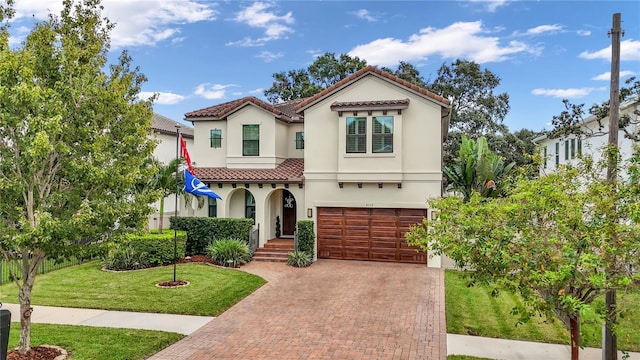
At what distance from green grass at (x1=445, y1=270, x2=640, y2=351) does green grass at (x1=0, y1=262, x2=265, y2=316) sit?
650 centimetres

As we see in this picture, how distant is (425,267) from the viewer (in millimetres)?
17281

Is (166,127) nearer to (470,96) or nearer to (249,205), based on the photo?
(249,205)

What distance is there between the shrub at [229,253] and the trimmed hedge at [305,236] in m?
2.45

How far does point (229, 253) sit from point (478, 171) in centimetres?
1309

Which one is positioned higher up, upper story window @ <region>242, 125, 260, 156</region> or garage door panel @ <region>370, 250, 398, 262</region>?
upper story window @ <region>242, 125, 260, 156</region>

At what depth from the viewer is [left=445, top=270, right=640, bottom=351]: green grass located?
9.11m

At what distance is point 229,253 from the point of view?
56.5 ft

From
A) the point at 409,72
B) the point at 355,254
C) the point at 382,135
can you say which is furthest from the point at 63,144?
the point at 409,72

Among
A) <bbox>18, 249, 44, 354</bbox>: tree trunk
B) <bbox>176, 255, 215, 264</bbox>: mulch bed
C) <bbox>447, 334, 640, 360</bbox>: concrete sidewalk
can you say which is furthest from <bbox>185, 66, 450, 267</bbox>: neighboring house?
<bbox>18, 249, 44, 354</bbox>: tree trunk

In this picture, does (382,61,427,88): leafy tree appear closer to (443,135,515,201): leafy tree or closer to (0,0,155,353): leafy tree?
(443,135,515,201): leafy tree

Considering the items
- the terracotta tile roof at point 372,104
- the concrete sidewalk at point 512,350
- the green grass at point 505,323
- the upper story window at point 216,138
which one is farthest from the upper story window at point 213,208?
the concrete sidewalk at point 512,350

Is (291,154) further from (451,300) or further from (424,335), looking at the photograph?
(424,335)

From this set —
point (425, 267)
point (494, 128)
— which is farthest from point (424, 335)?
point (494, 128)

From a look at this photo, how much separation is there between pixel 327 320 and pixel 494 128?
133ft
